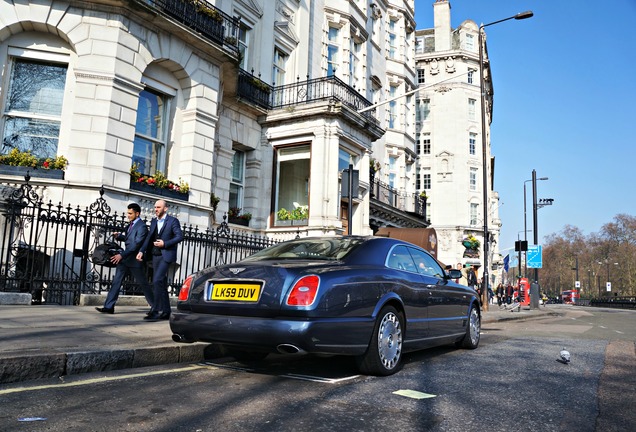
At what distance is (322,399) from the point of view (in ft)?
12.1

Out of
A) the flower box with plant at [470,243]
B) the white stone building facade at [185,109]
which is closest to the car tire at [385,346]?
the white stone building facade at [185,109]

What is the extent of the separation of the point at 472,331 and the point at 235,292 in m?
4.14

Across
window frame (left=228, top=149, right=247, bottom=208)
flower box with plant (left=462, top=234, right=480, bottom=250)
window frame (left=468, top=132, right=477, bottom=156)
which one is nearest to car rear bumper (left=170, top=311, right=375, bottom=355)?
window frame (left=228, top=149, right=247, bottom=208)

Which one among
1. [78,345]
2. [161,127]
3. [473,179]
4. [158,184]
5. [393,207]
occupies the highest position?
[473,179]

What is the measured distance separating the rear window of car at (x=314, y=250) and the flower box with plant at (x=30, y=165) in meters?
7.47

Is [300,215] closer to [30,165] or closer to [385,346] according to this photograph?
[30,165]

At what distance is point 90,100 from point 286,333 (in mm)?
9366

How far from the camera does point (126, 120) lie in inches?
452

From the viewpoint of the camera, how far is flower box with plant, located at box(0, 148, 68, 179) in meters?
10.4

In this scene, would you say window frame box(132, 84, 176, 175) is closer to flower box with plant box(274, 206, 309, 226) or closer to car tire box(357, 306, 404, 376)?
flower box with plant box(274, 206, 309, 226)

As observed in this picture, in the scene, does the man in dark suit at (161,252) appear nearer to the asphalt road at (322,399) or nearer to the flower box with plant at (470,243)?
the asphalt road at (322,399)

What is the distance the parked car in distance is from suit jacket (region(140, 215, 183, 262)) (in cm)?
240

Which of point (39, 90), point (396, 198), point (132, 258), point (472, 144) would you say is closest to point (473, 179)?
point (472, 144)

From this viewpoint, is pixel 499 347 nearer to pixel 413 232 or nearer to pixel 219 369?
pixel 219 369
